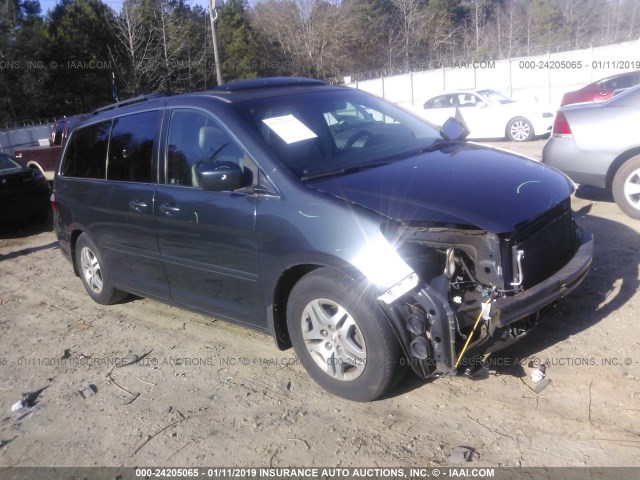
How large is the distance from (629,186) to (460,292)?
3.88 metres

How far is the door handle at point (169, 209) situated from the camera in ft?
14.3

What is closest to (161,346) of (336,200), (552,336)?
(336,200)

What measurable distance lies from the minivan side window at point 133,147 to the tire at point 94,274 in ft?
2.87

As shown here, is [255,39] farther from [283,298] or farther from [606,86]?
[283,298]

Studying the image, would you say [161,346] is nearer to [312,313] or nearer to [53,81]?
[312,313]

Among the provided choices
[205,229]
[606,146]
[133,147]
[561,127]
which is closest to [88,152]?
[133,147]

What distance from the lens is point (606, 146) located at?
20.9ft

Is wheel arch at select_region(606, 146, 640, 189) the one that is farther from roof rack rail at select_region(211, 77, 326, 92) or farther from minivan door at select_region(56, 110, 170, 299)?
minivan door at select_region(56, 110, 170, 299)

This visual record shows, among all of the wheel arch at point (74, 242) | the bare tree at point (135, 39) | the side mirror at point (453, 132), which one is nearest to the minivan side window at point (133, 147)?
the wheel arch at point (74, 242)

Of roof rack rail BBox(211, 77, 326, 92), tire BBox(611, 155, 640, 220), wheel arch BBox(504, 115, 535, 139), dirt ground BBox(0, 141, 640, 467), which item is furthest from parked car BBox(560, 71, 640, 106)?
roof rack rail BBox(211, 77, 326, 92)

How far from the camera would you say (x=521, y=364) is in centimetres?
383

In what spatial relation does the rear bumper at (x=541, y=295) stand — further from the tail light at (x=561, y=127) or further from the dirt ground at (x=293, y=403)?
the tail light at (x=561, y=127)

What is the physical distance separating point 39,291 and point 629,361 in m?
5.92

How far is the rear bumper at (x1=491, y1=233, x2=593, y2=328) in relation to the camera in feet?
10.5
